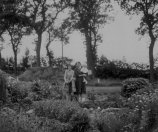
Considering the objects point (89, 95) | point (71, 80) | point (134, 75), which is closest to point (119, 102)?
point (71, 80)

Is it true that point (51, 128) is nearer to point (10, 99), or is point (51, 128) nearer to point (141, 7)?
point (10, 99)

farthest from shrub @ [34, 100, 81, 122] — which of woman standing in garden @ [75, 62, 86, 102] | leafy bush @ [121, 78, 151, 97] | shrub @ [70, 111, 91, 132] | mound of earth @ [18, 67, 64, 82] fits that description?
mound of earth @ [18, 67, 64, 82]

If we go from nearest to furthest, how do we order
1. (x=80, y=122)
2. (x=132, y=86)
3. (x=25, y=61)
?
1. (x=80, y=122)
2. (x=132, y=86)
3. (x=25, y=61)

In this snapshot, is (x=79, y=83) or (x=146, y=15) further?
(x=146, y=15)

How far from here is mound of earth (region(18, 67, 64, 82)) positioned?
30.0 meters

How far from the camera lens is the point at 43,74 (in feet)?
102

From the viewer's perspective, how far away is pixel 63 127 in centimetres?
859

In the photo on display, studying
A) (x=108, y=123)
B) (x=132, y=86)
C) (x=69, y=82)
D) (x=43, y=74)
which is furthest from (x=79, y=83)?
(x=43, y=74)

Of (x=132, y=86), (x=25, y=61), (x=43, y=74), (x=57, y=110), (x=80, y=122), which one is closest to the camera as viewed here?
(x=80, y=122)

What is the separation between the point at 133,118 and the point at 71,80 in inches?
281

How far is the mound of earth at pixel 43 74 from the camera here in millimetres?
30036

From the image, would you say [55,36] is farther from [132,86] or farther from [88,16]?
A: [132,86]

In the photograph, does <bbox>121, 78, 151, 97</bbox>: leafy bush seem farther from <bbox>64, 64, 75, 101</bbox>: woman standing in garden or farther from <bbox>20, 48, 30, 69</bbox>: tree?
<bbox>20, 48, 30, 69</bbox>: tree

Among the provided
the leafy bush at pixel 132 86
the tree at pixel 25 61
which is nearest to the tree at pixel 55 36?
the tree at pixel 25 61
